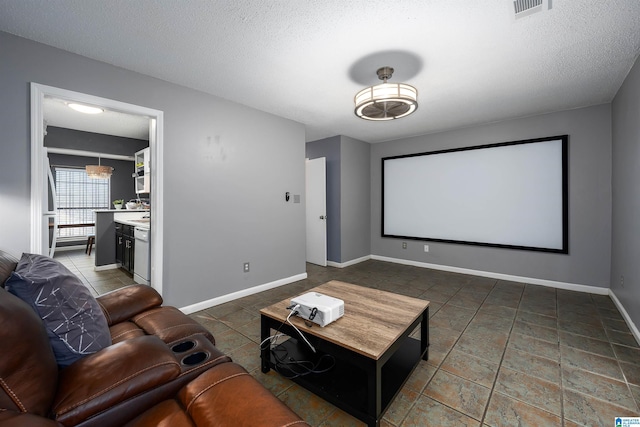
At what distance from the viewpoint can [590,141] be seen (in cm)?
343

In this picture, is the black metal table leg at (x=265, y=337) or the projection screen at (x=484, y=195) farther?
the projection screen at (x=484, y=195)

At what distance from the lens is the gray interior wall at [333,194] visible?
4914 millimetres

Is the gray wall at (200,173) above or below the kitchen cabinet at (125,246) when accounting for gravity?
above

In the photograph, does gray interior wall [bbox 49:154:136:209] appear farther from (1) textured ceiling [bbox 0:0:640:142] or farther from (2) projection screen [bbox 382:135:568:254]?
(2) projection screen [bbox 382:135:568:254]

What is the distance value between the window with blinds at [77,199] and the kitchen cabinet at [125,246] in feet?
10.0

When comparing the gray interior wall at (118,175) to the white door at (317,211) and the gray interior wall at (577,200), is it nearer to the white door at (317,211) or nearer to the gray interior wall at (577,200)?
the white door at (317,211)

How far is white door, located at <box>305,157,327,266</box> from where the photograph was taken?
4953 millimetres

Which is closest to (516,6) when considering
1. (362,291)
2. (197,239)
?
(362,291)

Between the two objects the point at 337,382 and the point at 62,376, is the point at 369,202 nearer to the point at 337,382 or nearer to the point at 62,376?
the point at 337,382

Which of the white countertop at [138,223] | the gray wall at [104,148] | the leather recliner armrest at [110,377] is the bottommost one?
the leather recliner armrest at [110,377]

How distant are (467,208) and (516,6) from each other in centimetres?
317

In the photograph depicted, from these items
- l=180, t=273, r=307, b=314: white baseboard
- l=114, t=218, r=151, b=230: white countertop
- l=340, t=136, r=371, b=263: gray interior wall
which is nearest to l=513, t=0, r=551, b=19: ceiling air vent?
l=340, t=136, r=371, b=263: gray interior wall

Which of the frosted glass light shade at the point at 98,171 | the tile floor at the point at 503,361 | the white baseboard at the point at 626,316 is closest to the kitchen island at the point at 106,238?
the tile floor at the point at 503,361

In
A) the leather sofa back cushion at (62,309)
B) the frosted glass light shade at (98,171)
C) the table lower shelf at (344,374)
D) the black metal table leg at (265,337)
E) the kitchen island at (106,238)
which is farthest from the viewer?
the frosted glass light shade at (98,171)
